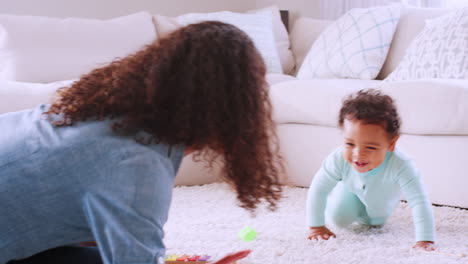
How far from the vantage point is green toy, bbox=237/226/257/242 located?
5.16 feet

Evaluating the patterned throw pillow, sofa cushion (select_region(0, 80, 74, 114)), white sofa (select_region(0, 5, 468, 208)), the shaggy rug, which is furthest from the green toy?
the patterned throw pillow

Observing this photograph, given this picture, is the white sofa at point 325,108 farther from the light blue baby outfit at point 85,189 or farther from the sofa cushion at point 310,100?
the light blue baby outfit at point 85,189

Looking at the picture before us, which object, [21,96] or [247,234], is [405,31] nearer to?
[247,234]

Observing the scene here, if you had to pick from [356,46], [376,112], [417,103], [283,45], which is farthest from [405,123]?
[283,45]

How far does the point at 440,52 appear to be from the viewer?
224cm

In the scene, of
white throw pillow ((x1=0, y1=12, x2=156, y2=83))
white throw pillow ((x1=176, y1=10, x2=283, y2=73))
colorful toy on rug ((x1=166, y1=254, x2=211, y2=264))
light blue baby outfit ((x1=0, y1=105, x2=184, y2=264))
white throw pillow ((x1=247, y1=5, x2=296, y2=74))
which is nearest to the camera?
light blue baby outfit ((x1=0, y1=105, x2=184, y2=264))

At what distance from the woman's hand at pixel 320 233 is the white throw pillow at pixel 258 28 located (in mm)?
1538

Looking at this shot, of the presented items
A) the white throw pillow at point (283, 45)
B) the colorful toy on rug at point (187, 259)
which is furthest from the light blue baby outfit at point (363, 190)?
the white throw pillow at point (283, 45)

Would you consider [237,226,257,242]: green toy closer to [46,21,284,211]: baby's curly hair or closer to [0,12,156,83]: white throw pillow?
[46,21,284,211]: baby's curly hair

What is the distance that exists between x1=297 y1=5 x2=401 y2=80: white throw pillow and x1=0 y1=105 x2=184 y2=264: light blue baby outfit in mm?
1999

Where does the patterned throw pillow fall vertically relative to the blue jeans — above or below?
above

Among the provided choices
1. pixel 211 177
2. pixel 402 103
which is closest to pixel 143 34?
pixel 211 177

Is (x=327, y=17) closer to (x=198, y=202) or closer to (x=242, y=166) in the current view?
(x=198, y=202)

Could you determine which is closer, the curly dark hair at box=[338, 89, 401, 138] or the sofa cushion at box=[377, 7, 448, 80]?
the curly dark hair at box=[338, 89, 401, 138]
